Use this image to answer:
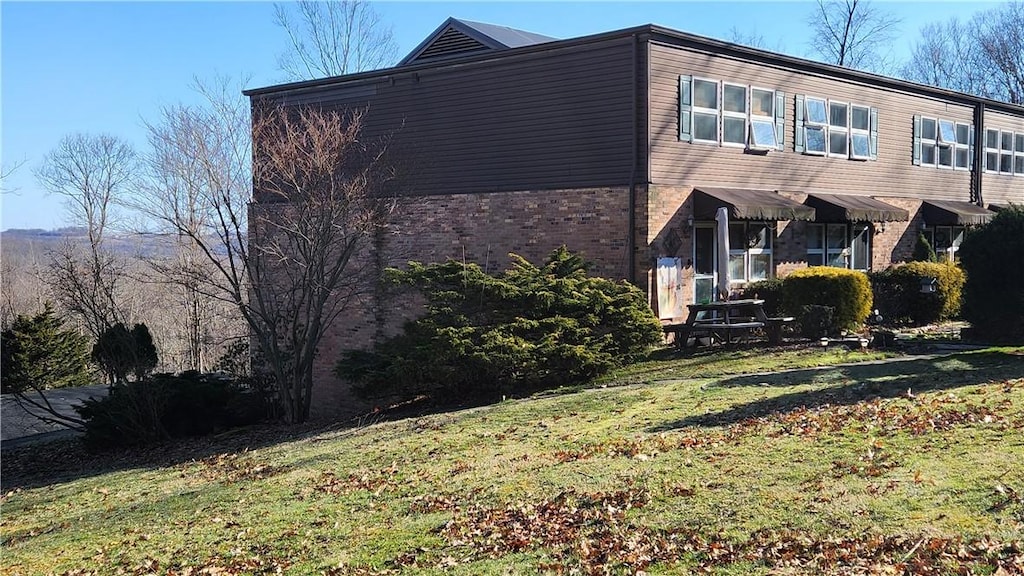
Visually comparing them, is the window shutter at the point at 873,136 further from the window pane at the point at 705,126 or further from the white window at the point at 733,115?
the window pane at the point at 705,126

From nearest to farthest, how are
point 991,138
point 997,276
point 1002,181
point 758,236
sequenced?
point 997,276 < point 758,236 < point 991,138 < point 1002,181

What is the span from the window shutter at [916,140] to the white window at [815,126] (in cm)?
429

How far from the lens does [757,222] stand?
18578 millimetres

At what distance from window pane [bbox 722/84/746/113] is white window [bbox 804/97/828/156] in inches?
88.8

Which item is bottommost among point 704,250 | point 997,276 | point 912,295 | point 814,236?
point 912,295

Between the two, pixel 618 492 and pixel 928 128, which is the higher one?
pixel 928 128

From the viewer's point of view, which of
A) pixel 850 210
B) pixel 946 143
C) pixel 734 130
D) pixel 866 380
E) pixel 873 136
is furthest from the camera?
pixel 946 143

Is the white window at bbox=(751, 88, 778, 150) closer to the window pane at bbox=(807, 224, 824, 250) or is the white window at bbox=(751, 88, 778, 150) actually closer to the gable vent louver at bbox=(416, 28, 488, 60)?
the window pane at bbox=(807, 224, 824, 250)

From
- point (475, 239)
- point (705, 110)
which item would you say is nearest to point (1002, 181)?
point (705, 110)

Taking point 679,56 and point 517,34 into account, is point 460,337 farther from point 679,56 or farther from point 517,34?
point 517,34

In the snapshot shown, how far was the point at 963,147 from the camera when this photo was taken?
25.0 m

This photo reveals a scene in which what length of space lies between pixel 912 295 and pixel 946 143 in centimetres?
800

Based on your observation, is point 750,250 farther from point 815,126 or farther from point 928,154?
point 928,154

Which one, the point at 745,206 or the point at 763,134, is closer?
the point at 745,206
